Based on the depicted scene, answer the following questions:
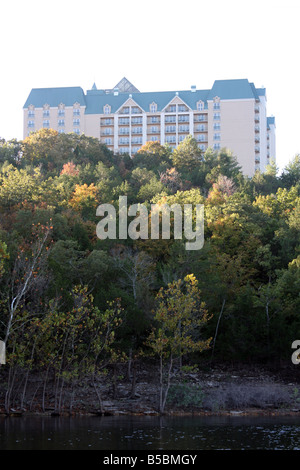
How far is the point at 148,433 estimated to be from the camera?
1192 inches

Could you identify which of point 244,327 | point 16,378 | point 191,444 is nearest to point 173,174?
point 244,327

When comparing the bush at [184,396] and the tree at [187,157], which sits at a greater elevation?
the tree at [187,157]

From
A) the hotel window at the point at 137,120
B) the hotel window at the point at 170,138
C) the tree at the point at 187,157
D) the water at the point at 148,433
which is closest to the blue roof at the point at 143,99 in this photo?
the hotel window at the point at 137,120

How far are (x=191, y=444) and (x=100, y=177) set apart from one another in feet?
209

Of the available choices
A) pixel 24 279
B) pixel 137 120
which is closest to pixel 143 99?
pixel 137 120

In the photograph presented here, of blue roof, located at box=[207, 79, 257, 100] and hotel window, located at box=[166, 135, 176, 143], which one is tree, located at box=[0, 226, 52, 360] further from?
blue roof, located at box=[207, 79, 257, 100]

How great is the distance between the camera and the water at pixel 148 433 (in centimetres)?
2652

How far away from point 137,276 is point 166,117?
87816 mm

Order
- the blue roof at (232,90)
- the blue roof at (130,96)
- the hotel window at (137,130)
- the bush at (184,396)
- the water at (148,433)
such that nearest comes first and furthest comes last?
1. the water at (148,433)
2. the bush at (184,396)
3. the blue roof at (232,90)
4. the blue roof at (130,96)
5. the hotel window at (137,130)

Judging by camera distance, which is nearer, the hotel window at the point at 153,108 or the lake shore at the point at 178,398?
the lake shore at the point at 178,398

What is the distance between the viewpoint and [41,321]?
3781 cm

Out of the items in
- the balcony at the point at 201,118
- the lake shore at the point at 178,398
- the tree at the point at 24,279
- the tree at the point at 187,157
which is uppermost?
the balcony at the point at 201,118

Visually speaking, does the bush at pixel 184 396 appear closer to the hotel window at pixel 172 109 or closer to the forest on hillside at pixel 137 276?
the forest on hillside at pixel 137 276

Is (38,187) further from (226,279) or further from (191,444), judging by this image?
(191,444)
